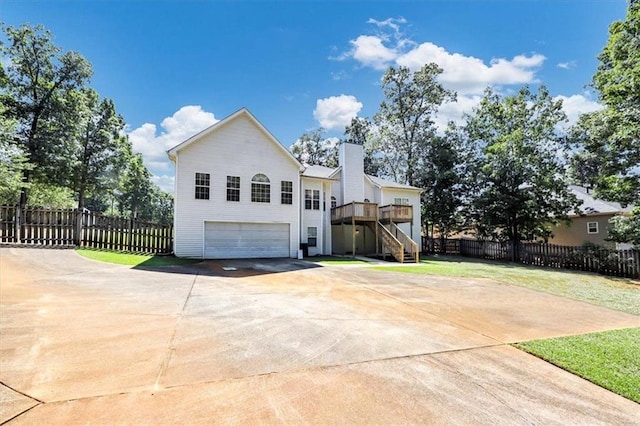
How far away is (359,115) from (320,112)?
5.02 meters

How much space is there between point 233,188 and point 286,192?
300 cm

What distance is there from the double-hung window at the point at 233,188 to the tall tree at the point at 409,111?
18.4m

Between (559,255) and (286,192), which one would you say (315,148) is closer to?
(286,192)

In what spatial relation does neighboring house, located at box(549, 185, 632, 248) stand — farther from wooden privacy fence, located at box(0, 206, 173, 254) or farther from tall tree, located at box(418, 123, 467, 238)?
wooden privacy fence, located at box(0, 206, 173, 254)

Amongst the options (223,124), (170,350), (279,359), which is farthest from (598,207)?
(170,350)

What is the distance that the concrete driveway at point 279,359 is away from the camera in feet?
9.16

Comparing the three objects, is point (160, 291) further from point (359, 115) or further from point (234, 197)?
point (359, 115)

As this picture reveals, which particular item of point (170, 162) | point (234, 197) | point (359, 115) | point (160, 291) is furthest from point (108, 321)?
point (359, 115)

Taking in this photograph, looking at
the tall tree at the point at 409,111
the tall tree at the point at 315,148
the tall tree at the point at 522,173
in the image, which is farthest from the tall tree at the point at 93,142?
the tall tree at the point at 522,173

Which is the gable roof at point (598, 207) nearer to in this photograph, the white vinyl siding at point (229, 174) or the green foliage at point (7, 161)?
the white vinyl siding at point (229, 174)

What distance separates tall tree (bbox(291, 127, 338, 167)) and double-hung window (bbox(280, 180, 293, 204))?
21014 millimetres

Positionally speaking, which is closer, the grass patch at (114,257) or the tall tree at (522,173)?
the grass patch at (114,257)

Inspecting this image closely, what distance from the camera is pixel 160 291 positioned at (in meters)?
7.47

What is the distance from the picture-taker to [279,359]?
3.87 meters
